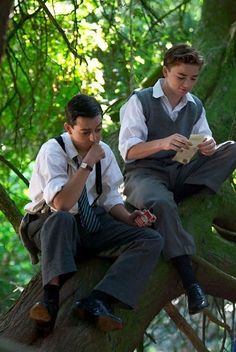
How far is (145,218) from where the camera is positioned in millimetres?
4199

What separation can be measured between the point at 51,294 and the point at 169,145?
103 centimetres

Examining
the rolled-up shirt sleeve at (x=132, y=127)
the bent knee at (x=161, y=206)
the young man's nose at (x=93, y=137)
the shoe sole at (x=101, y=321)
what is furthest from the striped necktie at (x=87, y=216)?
the rolled-up shirt sleeve at (x=132, y=127)

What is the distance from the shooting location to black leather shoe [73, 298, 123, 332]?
379 centimetres

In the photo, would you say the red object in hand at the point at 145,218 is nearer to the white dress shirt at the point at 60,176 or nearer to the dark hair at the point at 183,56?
the white dress shirt at the point at 60,176

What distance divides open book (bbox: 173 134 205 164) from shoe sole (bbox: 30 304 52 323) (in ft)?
3.98

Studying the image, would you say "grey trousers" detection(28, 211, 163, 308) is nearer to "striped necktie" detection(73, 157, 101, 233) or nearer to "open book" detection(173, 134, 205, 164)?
"striped necktie" detection(73, 157, 101, 233)

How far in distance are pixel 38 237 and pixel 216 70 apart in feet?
8.73

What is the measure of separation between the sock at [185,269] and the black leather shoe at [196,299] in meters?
0.03

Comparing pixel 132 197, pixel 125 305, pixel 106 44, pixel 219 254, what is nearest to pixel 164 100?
pixel 132 197

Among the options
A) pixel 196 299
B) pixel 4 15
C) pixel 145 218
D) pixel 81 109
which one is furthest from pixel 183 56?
pixel 4 15

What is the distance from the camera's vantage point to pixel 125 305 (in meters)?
3.97

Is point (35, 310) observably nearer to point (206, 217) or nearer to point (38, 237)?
point (38, 237)

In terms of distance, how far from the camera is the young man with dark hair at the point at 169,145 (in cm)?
452

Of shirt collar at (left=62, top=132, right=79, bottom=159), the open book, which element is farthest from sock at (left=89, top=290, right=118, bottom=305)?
the open book
